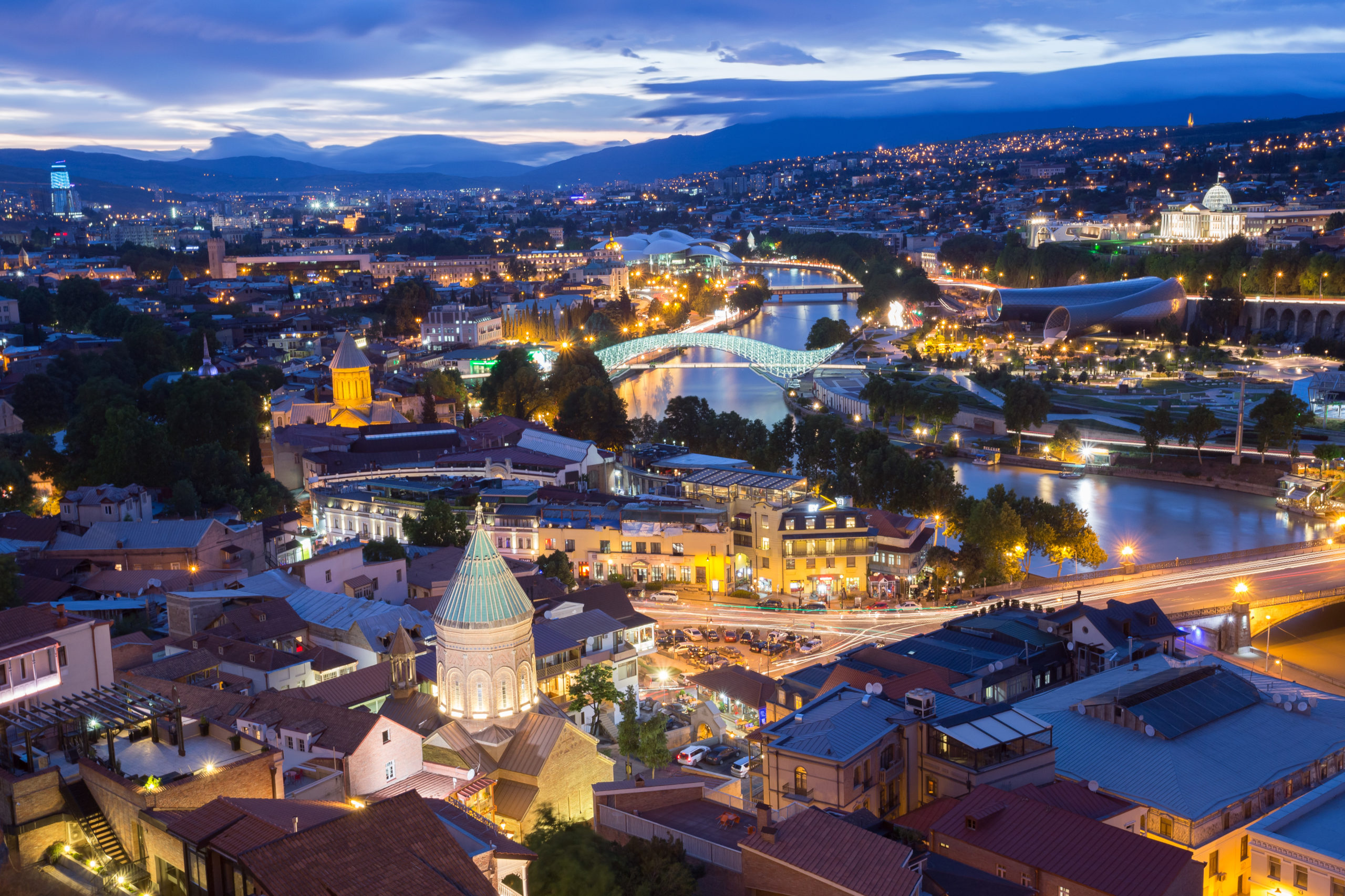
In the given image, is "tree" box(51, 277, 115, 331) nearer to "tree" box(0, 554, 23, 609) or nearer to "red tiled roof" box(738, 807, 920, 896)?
"tree" box(0, 554, 23, 609)

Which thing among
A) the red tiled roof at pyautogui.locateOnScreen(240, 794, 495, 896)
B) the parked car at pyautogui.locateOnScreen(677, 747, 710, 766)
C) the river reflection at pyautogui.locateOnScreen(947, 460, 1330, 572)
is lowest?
the river reflection at pyautogui.locateOnScreen(947, 460, 1330, 572)

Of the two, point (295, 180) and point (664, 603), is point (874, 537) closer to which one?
point (664, 603)

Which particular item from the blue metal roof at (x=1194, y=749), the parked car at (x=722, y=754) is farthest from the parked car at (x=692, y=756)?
the blue metal roof at (x=1194, y=749)

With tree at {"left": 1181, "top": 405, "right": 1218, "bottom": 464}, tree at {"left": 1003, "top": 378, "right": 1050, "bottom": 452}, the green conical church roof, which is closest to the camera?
the green conical church roof

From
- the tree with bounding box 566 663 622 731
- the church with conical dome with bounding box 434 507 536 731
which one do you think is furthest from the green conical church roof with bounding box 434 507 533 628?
the tree with bounding box 566 663 622 731

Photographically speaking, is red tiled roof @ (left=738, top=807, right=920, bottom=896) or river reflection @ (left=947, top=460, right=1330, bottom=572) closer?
red tiled roof @ (left=738, top=807, right=920, bottom=896)

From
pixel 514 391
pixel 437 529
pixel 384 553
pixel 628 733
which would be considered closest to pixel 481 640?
pixel 628 733

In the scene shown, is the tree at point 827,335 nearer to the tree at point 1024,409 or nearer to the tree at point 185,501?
the tree at point 1024,409
